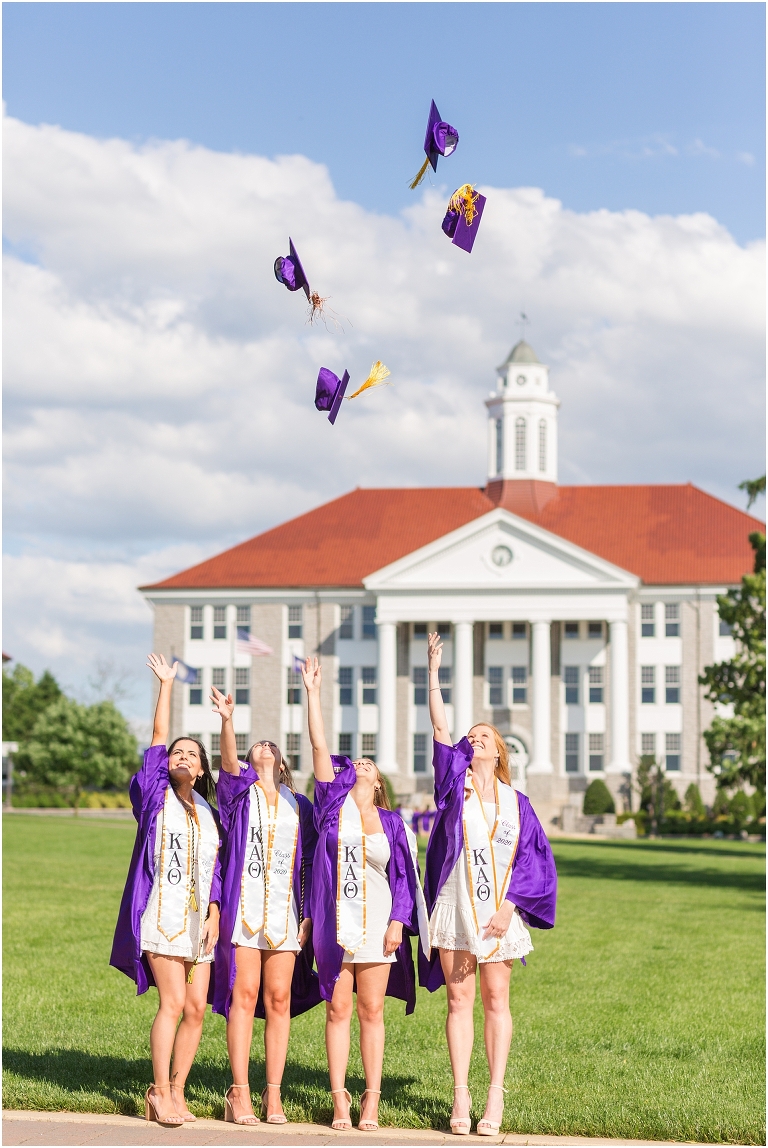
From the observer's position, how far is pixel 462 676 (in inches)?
2621

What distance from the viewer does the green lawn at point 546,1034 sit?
8820 millimetres

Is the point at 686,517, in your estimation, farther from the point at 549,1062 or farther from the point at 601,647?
the point at 549,1062

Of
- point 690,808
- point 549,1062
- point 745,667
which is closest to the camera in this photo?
point 549,1062

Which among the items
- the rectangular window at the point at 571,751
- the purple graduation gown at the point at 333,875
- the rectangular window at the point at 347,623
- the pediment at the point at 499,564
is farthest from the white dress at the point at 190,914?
the rectangular window at the point at 347,623

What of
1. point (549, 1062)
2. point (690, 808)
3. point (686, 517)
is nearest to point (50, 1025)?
point (549, 1062)

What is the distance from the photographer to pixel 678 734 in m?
66.4

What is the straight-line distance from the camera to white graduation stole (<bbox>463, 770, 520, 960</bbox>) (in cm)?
829

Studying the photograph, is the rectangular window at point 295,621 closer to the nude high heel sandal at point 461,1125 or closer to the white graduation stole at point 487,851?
the white graduation stole at point 487,851

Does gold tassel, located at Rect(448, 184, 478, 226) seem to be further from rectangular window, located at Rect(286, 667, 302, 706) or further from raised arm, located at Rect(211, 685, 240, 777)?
rectangular window, located at Rect(286, 667, 302, 706)

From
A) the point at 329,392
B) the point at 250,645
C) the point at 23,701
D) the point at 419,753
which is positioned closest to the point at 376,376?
the point at 329,392

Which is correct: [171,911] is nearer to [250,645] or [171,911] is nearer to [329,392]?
[329,392]

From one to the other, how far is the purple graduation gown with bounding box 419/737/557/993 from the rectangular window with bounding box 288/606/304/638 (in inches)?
2454

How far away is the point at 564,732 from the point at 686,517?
13.8m

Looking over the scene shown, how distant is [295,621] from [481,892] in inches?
2470
